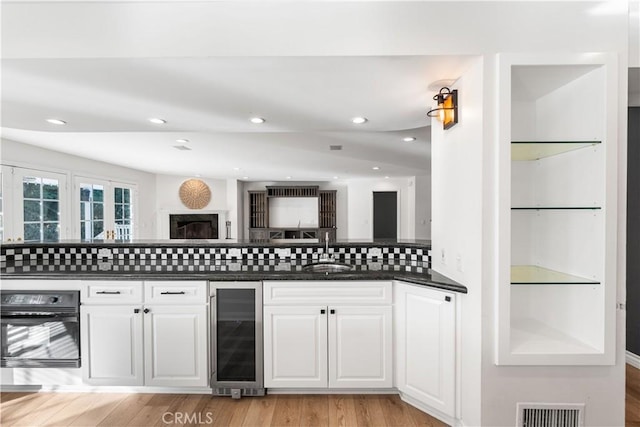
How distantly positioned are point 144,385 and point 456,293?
230 centimetres

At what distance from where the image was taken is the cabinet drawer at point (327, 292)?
219 cm

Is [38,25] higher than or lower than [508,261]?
higher

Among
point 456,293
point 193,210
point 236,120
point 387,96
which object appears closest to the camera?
point 456,293

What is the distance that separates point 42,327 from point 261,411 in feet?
5.72

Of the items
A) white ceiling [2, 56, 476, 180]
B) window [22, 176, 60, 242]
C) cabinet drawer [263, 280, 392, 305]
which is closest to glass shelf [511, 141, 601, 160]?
white ceiling [2, 56, 476, 180]

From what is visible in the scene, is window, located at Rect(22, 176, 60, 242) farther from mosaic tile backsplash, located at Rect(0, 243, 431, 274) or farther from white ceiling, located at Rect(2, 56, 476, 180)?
mosaic tile backsplash, located at Rect(0, 243, 431, 274)

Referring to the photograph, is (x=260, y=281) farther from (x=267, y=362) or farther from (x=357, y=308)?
(x=357, y=308)

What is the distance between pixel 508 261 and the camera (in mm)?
1640

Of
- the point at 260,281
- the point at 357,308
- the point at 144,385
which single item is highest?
the point at 260,281

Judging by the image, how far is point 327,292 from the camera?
7.22 feet

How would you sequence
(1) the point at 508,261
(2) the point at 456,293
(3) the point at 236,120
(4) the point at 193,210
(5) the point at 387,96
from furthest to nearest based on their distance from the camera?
(4) the point at 193,210, (3) the point at 236,120, (5) the point at 387,96, (2) the point at 456,293, (1) the point at 508,261

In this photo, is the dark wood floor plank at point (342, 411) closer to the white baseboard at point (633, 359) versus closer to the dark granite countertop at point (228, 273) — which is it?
the dark granite countertop at point (228, 273)

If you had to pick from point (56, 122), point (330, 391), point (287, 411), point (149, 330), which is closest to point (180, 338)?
point (149, 330)

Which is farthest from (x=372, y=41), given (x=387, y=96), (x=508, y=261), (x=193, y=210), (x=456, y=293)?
(x=193, y=210)
